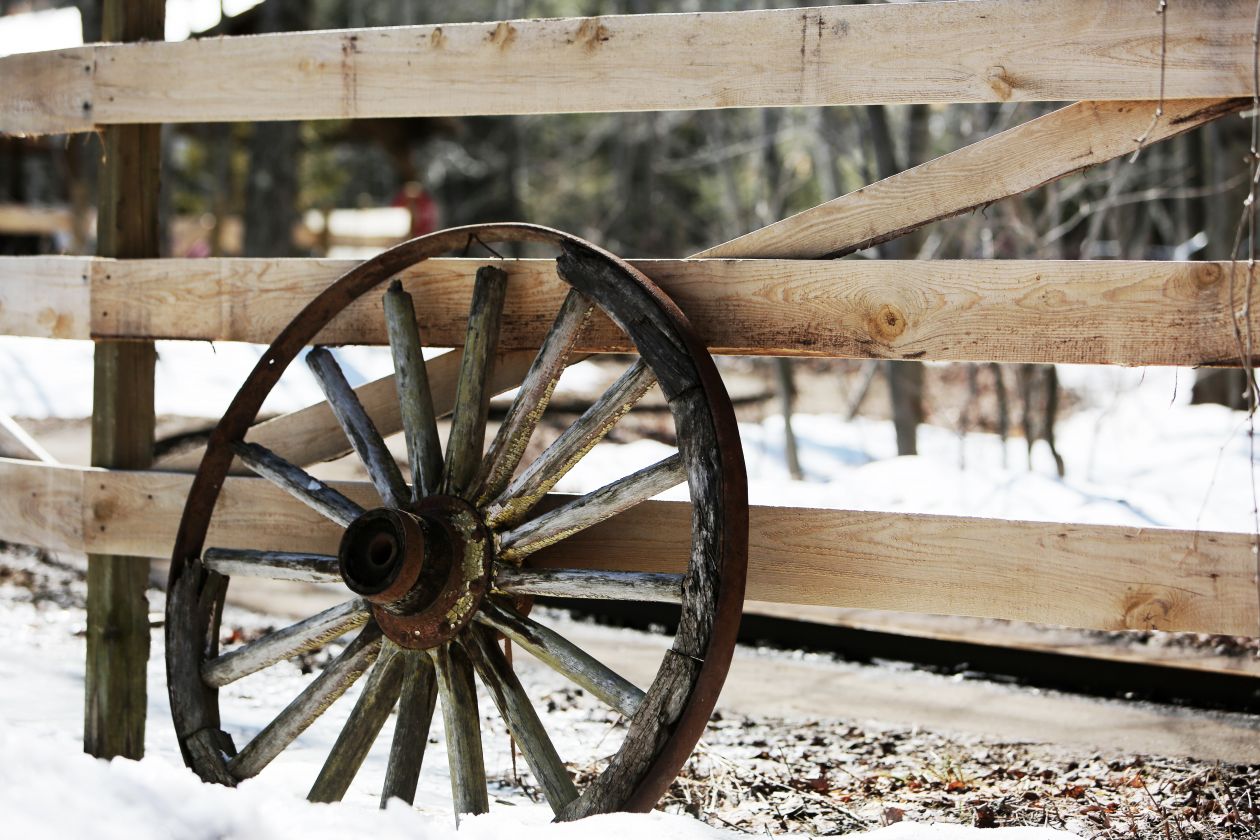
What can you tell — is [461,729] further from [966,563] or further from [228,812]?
[966,563]

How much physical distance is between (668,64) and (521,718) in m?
1.60

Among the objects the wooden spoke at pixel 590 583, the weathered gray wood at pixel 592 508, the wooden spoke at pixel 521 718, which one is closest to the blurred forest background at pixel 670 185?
the weathered gray wood at pixel 592 508

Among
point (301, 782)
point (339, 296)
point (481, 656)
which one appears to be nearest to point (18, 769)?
point (481, 656)

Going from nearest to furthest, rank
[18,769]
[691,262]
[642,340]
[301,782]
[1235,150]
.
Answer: [18,769], [642,340], [691,262], [301,782], [1235,150]

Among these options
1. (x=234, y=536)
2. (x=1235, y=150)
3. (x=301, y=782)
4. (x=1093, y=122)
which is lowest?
(x=301, y=782)

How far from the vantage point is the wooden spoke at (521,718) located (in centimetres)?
272

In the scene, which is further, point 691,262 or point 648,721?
point 691,262

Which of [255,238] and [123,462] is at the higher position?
[255,238]

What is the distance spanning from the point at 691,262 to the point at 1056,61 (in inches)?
36.8

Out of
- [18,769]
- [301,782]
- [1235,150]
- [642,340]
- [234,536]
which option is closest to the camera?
[18,769]

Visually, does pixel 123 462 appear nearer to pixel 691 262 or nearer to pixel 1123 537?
pixel 691 262

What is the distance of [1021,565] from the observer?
280cm

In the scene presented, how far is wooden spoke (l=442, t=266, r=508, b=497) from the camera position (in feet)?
9.91

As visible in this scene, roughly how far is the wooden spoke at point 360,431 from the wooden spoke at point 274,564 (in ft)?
0.80
